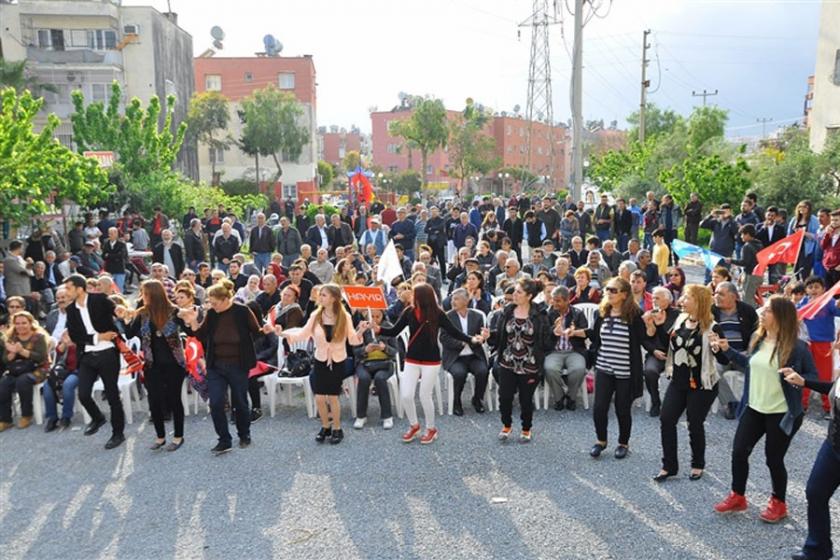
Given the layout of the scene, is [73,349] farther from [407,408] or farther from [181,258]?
[181,258]

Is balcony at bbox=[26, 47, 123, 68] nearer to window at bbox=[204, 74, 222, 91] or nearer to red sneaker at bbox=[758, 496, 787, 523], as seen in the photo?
window at bbox=[204, 74, 222, 91]

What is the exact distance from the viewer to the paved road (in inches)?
190

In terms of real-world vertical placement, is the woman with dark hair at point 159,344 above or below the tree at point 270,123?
below

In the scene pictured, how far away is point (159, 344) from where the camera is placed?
641 centimetres

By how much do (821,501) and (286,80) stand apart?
61.0 meters

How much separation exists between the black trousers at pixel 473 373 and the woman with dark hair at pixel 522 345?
34.5 inches

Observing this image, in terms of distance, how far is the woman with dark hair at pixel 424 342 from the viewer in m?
6.47

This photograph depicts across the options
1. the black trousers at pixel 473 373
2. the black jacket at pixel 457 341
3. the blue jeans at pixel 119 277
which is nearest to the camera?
the black trousers at pixel 473 373

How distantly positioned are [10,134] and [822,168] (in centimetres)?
1822

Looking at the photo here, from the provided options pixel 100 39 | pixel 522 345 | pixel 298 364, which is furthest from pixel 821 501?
pixel 100 39

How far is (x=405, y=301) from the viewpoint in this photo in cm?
810

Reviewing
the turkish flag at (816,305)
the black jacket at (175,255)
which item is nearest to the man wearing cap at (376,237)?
the black jacket at (175,255)

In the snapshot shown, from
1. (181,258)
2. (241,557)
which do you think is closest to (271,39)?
(181,258)

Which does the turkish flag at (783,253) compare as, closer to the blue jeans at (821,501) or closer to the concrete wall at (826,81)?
the blue jeans at (821,501)
